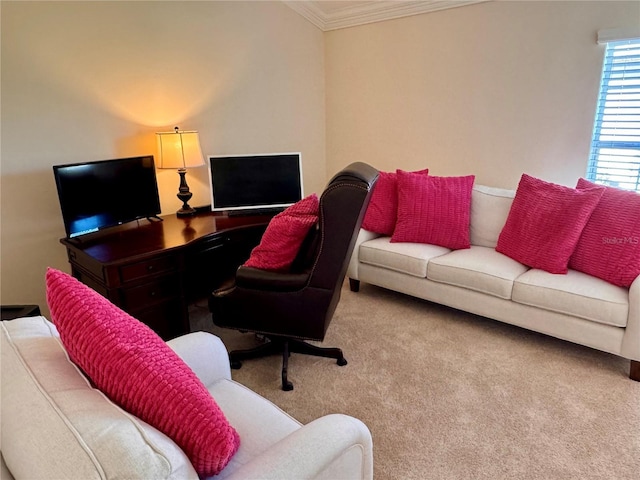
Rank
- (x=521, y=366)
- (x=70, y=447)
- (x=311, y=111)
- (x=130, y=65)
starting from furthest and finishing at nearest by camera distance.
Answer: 1. (x=311, y=111)
2. (x=130, y=65)
3. (x=521, y=366)
4. (x=70, y=447)

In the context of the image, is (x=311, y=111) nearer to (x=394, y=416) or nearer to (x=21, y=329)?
(x=394, y=416)

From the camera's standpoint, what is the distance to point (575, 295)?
93.1 inches

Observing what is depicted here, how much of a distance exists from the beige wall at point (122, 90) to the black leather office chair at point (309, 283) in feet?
4.36

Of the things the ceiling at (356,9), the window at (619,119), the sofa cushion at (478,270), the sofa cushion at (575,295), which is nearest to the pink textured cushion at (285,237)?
the sofa cushion at (478,270)

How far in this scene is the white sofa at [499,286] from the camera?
227cm

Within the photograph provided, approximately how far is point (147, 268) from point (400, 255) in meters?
1.69

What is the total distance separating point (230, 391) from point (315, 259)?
772mm

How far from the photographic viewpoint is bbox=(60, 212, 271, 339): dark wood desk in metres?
2.28

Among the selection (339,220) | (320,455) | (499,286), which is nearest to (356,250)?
(499,286)

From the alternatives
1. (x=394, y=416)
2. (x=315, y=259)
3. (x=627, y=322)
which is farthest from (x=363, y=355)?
(x=627, y=322)

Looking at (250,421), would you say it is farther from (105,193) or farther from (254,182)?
(254,182)

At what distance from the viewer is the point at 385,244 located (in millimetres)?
3215

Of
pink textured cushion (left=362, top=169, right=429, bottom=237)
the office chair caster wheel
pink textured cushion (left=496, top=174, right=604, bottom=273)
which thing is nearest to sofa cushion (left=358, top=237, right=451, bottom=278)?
pink textured cushion (left=362, top=169, right=429, bottom=237)

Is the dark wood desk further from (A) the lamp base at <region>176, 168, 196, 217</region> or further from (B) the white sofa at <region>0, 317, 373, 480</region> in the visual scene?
(B) the white sofa at <region>0, 317, 373, 480</region>
